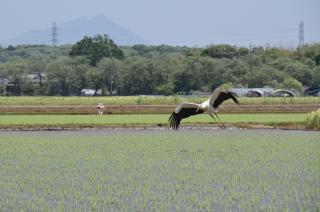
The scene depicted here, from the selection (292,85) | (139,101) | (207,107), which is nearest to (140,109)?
Answer: (139,101)

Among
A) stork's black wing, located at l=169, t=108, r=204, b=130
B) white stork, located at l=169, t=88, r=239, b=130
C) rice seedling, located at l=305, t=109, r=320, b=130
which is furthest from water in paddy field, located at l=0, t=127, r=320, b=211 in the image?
rice seedling, located at l=305, t=109, r=320, b=130

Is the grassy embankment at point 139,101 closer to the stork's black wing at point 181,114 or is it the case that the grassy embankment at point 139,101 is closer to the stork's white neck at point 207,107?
the stork's black wing at point 181,114

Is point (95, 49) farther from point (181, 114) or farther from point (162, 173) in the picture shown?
point (162, 173)

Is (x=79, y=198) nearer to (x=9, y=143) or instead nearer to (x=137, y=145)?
(x=137, y=145)

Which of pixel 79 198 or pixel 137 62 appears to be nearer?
pixel 79 198

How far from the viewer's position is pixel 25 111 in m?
45.2

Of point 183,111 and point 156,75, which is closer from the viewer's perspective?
point 183,111

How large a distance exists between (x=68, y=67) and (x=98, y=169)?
70146 mm

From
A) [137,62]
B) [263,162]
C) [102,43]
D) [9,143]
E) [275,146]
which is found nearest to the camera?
[263,162]

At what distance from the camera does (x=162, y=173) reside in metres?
16.5

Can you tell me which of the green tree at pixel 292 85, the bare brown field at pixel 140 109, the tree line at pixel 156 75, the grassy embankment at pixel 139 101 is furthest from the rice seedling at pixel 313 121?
the tree line at pixel 156 75

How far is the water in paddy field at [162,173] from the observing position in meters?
13.0

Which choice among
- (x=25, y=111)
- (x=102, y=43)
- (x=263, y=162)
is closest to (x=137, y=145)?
(x=263, y=162)

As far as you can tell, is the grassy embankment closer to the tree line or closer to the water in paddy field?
the water in paddy field
